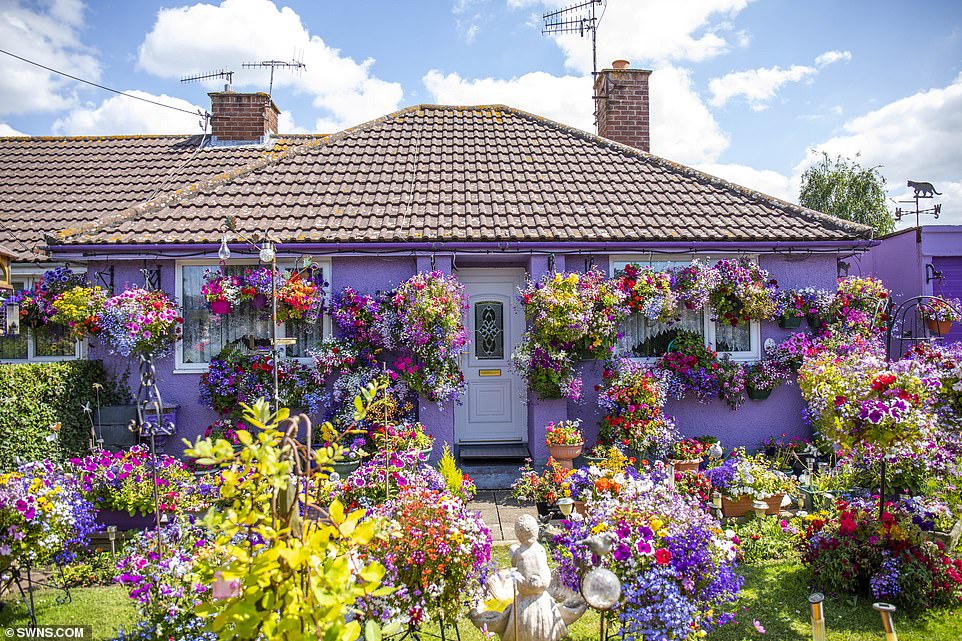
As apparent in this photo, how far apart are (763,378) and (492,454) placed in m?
4.07

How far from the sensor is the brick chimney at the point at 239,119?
12180 millimetres

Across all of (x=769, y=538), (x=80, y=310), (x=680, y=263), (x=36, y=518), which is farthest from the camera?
(x=680, y=263)

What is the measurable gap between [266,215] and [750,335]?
24.9ft

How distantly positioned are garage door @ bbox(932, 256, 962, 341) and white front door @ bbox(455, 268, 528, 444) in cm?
914

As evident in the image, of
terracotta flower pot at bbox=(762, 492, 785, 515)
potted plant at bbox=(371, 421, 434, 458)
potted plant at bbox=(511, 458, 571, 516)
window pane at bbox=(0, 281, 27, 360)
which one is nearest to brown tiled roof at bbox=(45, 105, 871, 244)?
window pane at bbox=(0, 281, 27, 360)

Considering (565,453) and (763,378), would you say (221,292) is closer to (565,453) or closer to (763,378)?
(565,453)

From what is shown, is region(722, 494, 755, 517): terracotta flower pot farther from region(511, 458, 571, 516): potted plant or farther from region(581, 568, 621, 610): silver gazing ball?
region(581, 568, 621, 610): silver gazing ball

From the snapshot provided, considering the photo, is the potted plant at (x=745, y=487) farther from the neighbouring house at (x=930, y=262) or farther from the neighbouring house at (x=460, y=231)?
the neighbouring house at (x=930, y=262)

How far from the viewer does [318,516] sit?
248 centimetres

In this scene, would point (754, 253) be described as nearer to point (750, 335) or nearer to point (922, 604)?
point (750, 335)

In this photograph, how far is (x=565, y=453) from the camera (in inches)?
302

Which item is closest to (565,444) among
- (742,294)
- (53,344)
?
(742,294)

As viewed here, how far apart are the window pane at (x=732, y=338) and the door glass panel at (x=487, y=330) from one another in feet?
11.0

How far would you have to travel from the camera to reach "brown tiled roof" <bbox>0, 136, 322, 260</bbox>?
32.1ft
